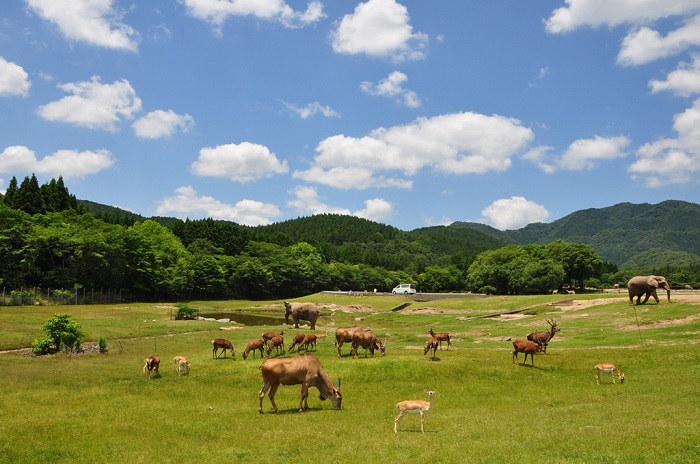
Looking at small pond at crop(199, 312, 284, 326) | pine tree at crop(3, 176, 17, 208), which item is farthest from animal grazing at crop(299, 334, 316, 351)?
pine tree at crop(3, 176, 17, 208)

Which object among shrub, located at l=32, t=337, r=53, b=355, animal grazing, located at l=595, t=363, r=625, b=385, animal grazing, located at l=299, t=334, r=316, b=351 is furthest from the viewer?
shrub, located at l=32, t=337, r=53, b=355

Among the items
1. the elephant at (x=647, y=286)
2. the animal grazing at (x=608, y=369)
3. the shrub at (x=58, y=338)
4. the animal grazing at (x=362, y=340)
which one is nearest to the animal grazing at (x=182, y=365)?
the animal grazing at (x=362, y=340)

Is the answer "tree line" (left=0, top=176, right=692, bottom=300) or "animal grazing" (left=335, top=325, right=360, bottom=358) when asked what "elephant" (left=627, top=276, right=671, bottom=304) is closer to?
"animal grazing" (left=335, top=325, right=360, bottom=358)

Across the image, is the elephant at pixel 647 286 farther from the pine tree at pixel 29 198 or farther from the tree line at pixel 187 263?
the pine tree at pixel 29 198

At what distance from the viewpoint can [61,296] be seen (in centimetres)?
8744

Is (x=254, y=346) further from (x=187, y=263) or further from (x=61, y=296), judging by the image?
(x=187, y=263)

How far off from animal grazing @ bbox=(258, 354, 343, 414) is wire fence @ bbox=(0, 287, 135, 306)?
73.5 meters

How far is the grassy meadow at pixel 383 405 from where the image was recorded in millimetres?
14375

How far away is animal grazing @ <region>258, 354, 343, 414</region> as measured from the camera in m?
20.6

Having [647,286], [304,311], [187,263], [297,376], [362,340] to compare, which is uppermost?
[187,263]

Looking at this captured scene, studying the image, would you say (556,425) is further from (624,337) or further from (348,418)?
(624,337)

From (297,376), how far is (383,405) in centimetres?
448

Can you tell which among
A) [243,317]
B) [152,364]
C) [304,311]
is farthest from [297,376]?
[243,317]

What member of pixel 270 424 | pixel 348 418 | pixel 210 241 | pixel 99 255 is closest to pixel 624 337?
pixel 348 418
